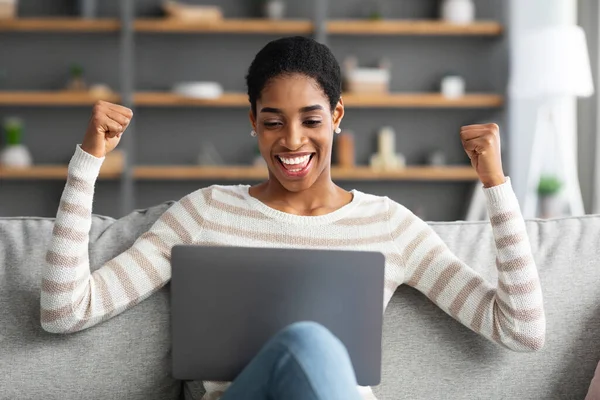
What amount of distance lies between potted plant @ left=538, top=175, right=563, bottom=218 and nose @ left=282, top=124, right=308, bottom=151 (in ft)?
10.3

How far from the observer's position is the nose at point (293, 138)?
1.64m

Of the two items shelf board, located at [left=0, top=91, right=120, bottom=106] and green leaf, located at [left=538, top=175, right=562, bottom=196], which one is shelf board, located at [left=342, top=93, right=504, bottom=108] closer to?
green leaf, located at [left=538, top=175, right=562, bottom=196]

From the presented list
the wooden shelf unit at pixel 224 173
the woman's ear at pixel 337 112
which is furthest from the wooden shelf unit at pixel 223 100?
the woman's ear at pixel 337 112

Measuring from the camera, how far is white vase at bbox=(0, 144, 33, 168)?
484 centimetres

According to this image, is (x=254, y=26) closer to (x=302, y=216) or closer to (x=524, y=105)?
(x=524, y=105)

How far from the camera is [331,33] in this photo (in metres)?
4.98

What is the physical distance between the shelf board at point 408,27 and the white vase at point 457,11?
7 centimetres

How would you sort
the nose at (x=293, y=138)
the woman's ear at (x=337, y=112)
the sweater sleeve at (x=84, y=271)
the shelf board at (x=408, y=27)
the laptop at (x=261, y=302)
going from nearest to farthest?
the laptop at (x=261, y=302)
the sweater sleeve at (x=84, y=271)
the nose at (x=293, y=138)
the woman's ear at (x=337, y=112)
the shelf board at (x=408, y=27)

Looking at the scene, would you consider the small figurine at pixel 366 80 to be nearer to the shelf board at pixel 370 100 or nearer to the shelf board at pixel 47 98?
the shelf board at pixel 370 100

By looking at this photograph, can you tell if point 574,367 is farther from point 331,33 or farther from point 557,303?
point 331,33

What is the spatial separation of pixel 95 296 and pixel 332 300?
1.58 feet

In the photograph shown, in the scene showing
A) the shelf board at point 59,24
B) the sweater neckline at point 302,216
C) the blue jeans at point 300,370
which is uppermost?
the shelf board at point 59,24

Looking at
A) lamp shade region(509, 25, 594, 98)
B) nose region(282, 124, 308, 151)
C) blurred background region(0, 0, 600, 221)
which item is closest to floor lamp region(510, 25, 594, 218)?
lamp shade region(509, 25, 594, 98)

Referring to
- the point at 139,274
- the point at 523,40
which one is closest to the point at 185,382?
the point at 139,274
